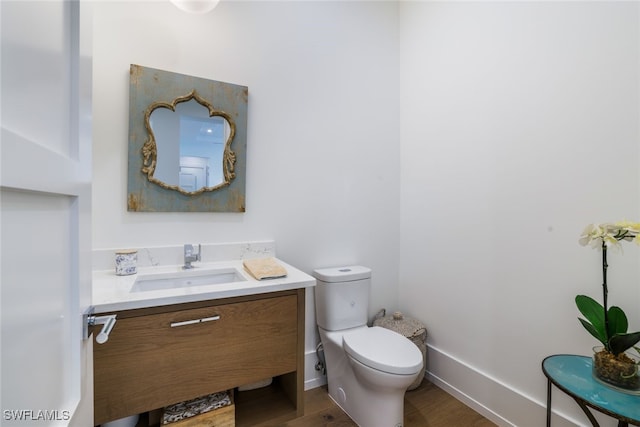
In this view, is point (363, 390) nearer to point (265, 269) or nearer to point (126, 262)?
point (265, 269)

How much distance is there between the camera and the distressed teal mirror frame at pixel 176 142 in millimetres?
1491

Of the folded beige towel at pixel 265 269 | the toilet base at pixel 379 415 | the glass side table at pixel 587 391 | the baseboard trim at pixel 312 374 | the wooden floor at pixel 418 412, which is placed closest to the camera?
the glass side table at pixel 587 391

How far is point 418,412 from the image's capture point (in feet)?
5.57

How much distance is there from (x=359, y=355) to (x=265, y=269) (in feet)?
2.15

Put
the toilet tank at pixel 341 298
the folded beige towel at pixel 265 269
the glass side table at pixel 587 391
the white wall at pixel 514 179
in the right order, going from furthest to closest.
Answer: the toilet tank at pixel 341 298
the folded beige towel at pixel 265 269
the white wall at pixel 514 179
the glass side table at pixel 587 391

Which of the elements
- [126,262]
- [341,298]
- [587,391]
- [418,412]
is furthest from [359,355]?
[126,262]

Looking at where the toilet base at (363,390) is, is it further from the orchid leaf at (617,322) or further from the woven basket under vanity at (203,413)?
the orchid leaf at (617,322)

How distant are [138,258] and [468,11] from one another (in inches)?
94.8

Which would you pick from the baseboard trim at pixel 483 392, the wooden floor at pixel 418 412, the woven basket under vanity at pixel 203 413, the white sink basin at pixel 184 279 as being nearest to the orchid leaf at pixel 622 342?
the baseboard trim at pixel 483 392

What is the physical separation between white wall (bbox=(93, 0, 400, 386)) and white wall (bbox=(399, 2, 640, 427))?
0.85 ft

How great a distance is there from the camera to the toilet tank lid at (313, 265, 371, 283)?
5.99 ft

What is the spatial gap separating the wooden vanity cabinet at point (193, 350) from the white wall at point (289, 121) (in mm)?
604

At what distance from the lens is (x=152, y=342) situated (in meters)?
1.06

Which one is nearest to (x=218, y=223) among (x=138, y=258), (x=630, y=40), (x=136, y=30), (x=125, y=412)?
(x=138, y=258)
